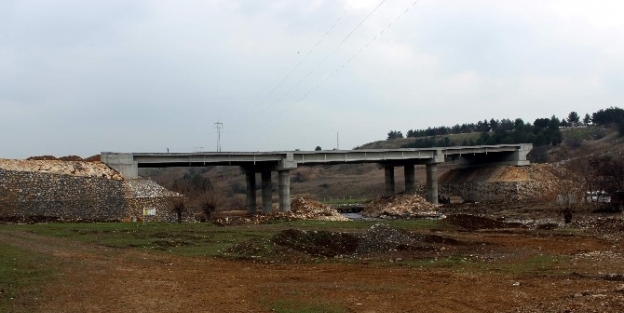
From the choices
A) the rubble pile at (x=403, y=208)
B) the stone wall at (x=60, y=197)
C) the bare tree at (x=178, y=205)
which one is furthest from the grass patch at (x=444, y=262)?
the rubble pile at (x=403, y=208)

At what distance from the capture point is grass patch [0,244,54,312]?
14773 mm

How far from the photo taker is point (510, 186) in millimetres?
89688

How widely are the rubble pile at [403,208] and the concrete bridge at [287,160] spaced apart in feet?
22.8

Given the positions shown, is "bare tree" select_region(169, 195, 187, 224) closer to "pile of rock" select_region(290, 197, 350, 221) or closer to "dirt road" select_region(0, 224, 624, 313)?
"pile of rock" select_region(290, 197, 350, 221)

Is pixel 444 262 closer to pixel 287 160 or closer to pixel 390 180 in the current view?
pixel 287 160

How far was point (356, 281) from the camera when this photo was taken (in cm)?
1942

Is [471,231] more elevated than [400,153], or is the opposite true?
[400,153]

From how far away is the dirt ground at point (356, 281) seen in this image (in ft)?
50.0

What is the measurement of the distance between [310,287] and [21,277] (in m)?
9.12

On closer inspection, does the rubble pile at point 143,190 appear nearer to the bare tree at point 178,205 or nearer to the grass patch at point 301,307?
the bare tree at point 178,205

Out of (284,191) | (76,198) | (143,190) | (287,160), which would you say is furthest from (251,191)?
(76,198)

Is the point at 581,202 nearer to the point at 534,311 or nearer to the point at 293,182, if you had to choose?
the point at 534,311

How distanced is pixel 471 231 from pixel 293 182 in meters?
131

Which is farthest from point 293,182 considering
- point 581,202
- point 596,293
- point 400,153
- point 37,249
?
point 596,293
